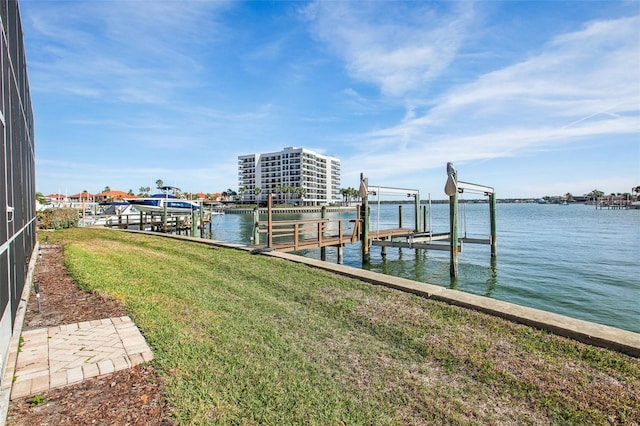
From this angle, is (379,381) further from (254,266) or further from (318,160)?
(318,160)

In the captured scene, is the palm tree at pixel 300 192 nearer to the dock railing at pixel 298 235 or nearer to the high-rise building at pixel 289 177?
the high-rise building at pixel 289 177

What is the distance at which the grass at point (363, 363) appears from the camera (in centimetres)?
275

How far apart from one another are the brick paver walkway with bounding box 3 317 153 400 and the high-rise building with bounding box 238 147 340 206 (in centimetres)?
11159

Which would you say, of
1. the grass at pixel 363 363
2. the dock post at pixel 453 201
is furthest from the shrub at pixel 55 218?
the dock post at pixel 453 201

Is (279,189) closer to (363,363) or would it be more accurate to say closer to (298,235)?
(298,235)

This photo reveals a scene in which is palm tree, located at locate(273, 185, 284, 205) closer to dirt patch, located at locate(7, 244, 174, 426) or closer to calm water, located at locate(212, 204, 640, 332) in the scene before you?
calm water, located at locate(212, 204, 640, 332)

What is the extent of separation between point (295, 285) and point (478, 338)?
11.5 ft


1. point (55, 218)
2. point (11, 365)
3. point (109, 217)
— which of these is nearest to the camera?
point (11, 365)

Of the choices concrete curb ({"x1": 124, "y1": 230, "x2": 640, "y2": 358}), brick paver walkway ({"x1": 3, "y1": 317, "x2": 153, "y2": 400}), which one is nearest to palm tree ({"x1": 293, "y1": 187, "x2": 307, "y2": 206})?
concrete curb ({"x1": 124, "y1": 230, "x2": 640, "y2": 358})

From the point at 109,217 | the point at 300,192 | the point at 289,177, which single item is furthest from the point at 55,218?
the point at 289,177

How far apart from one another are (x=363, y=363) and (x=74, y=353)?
310 centimetres

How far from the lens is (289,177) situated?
124938 millimetres

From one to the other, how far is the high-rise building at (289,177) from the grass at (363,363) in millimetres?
110897

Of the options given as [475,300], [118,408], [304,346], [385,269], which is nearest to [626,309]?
[475,300]
